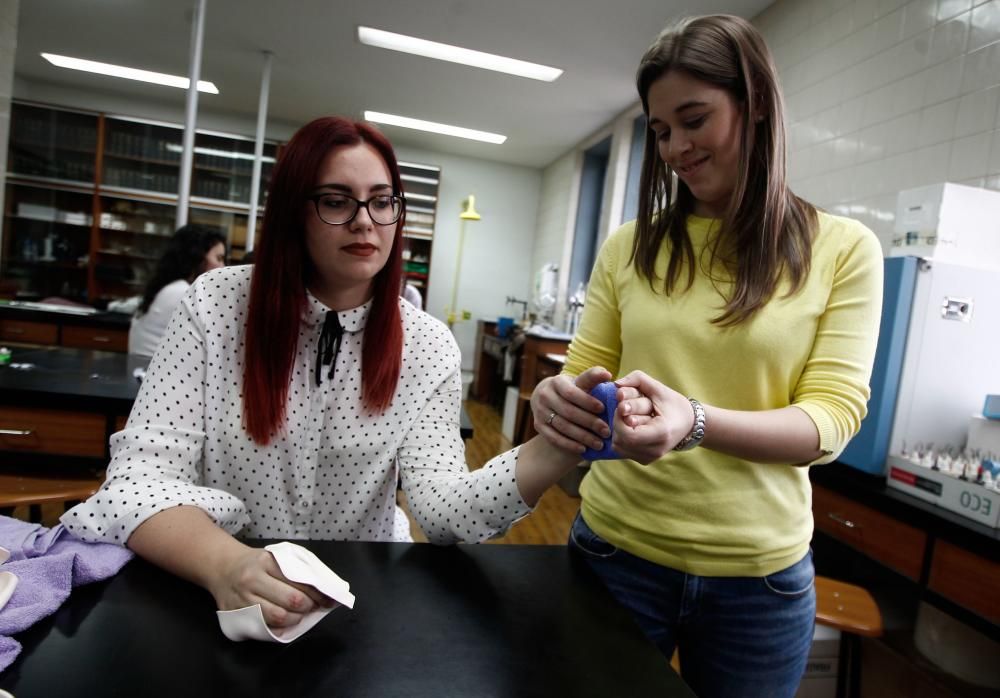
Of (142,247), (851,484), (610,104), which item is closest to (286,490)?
(851,484)

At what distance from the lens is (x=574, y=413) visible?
32.0 inches

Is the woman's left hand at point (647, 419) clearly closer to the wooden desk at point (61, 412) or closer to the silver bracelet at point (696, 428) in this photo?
the silver bracelet at point (696, 428)

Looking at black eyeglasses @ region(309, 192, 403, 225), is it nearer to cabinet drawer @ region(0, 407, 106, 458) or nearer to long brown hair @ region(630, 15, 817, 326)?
long brown hair @ region(630, 15, 817, 326)

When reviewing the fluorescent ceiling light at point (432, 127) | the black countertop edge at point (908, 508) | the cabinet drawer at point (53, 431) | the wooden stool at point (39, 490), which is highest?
the fluorescent ceiling light at point (432, 127)

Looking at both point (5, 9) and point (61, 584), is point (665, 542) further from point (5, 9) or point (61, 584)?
point (5, 9)

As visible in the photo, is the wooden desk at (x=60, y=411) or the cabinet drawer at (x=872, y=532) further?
the wooden desk at (x=60, y=411)

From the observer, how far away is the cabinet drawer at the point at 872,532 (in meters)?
1.57

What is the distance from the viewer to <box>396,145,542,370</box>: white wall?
8.29 m

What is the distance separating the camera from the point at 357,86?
598 centimetres

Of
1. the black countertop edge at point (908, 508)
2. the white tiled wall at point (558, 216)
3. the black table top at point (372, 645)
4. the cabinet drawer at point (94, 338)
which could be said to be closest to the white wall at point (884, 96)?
the black countertop edge at point (908, 508)

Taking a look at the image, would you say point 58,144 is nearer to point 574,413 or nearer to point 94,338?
point 94,338

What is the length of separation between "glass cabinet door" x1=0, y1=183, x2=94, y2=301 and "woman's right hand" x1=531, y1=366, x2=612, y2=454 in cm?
790

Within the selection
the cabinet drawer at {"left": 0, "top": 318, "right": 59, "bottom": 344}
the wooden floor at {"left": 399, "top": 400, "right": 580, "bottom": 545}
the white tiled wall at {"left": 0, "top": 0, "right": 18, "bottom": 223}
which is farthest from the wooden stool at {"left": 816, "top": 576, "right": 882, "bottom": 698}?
the cabinet drawer at {"left": 0, "top": 318, "right": 59, "bottom": 344}

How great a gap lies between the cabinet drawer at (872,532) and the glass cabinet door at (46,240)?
7877mm
